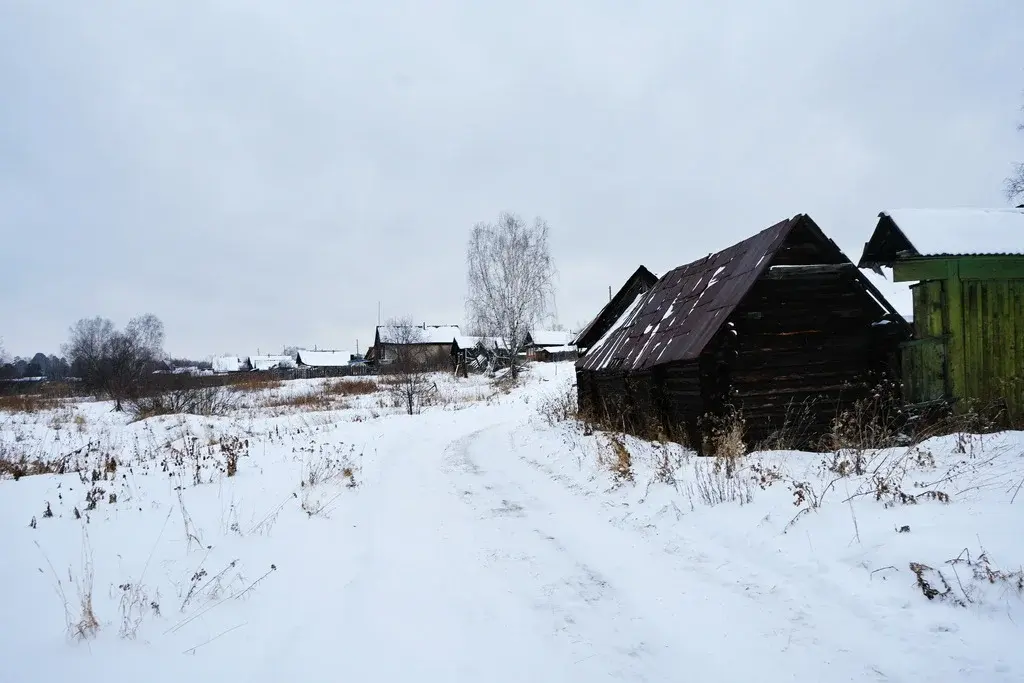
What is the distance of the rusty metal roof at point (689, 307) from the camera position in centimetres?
976

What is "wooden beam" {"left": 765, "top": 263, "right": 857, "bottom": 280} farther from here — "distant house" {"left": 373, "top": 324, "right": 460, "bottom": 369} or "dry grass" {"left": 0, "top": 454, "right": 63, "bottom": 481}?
"distant house" {"left": 373, "top": 324, "right": 460, "bottom": 369}

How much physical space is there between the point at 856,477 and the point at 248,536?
20.5 feet

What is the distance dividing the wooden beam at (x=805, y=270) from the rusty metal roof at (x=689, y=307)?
0.90 ft

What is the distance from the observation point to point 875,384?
9875 millimetres

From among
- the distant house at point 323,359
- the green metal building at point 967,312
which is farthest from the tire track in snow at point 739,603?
the distant house at point 323,359

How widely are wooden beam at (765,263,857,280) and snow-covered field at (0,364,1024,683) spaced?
3274 millimetres

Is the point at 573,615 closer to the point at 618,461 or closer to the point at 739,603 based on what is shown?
the point at 739,603

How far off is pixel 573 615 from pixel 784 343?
7.21 meters

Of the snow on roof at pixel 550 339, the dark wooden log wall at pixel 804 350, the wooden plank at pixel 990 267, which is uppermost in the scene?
the snow on roof at pixel 550 339

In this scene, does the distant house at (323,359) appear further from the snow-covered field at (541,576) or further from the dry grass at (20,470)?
the snow-covered field at (541,576)

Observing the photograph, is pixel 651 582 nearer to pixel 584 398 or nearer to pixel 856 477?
pixel 856 477

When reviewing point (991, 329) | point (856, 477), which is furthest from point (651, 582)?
point (991, 329)

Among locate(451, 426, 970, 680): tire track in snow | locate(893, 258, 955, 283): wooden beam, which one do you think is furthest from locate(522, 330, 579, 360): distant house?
locate(451, 426, 970, 680): tire track in snow

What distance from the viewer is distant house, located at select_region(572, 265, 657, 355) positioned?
20641mm
